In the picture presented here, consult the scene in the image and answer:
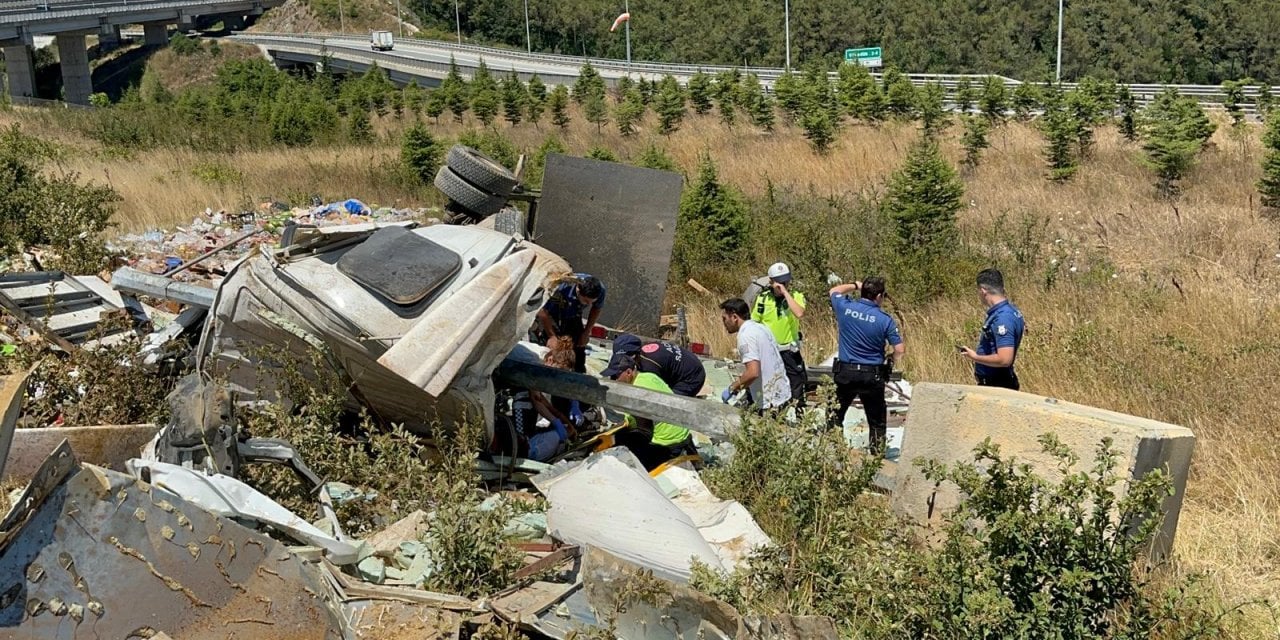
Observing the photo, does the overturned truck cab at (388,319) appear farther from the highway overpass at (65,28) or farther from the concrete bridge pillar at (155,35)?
the concrete bridge pillar at (155,35)

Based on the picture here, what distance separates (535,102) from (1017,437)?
83.9ft

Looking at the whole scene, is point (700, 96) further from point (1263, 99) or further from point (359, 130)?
point (1263, 99)

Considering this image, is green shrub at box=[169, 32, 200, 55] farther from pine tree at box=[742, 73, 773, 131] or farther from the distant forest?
pine tree at box=[742, 73, 773, 131]

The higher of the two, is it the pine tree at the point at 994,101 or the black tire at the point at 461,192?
the black tire at the point at 461,192

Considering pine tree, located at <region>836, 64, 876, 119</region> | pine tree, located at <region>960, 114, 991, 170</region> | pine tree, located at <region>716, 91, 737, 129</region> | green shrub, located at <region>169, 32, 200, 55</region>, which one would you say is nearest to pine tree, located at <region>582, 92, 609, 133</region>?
pine tree, located at <region>716, 91, 737, 129</region>

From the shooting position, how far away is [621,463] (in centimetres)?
451

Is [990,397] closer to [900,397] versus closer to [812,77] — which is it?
[900,397]

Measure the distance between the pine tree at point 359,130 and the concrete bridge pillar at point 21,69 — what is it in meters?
37.1

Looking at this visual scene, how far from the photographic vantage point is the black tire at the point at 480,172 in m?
7.07

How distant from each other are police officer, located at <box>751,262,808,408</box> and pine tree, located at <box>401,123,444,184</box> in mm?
10001

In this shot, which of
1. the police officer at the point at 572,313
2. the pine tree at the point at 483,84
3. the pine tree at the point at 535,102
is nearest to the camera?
the police officer at the point at 572,313

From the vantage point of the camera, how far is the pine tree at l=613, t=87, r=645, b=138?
945 inches

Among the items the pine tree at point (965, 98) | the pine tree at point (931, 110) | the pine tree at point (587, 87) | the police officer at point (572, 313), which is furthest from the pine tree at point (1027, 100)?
the police officer at point (572, 313)

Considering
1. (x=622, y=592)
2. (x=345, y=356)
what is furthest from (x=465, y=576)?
(x=345, y=356)
